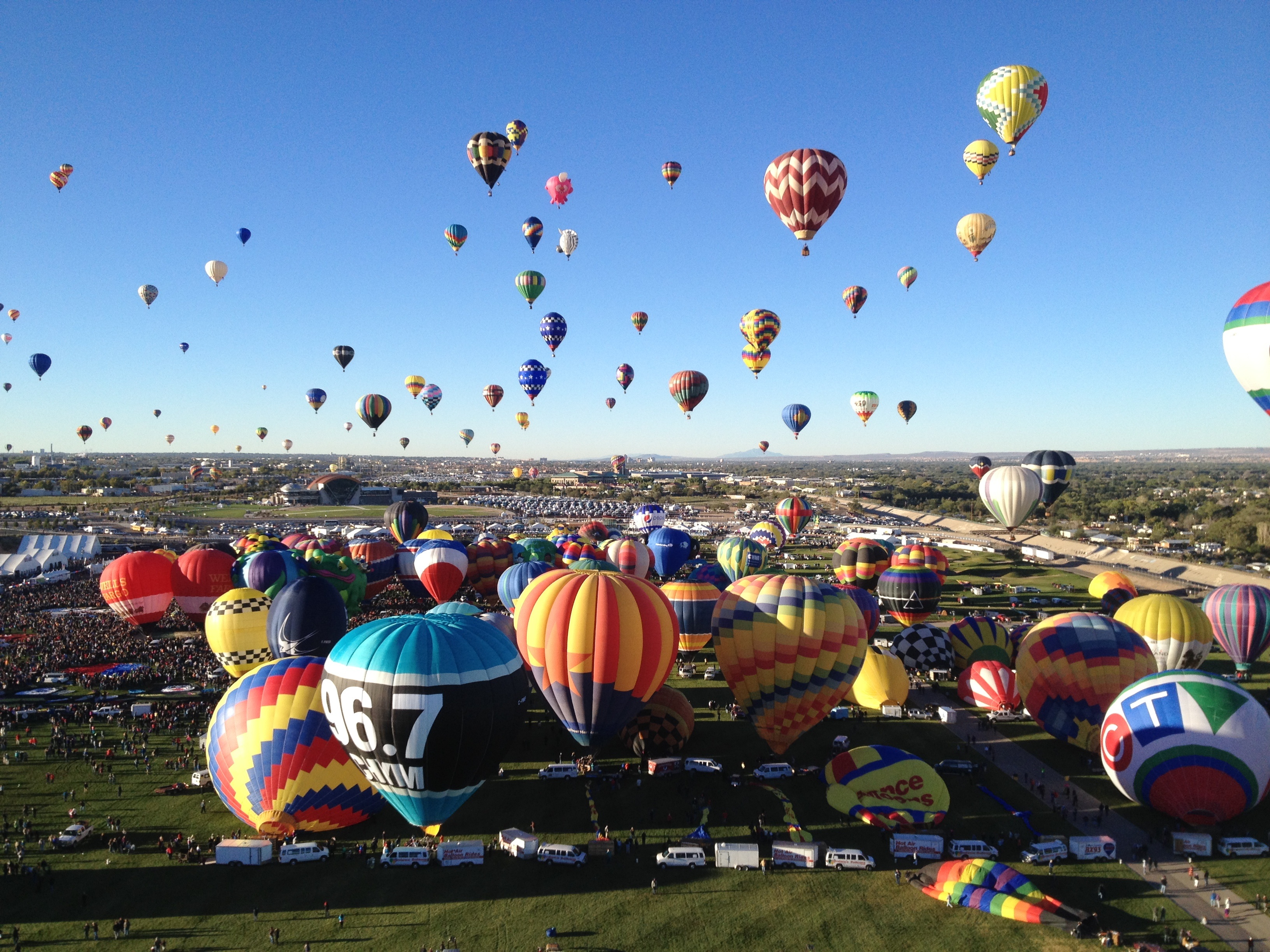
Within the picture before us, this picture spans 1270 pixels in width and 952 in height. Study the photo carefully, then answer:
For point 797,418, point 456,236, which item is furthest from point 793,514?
point 456,236

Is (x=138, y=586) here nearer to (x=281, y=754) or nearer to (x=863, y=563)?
(x=281, y=754)

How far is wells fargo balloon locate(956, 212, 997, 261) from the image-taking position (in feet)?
93.5

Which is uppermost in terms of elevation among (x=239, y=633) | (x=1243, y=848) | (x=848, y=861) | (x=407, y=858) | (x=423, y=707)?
(x=423, y=707)

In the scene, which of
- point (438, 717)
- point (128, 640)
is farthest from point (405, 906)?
point (128, 640)

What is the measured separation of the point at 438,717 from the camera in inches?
400

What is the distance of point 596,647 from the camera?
42.2 feet

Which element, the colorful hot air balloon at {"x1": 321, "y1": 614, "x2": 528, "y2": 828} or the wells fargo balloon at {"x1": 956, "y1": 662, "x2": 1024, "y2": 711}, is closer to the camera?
the colorful hot air balloon at {"x1": 321, "y1": 614, "x2": 528, "y2": 828}

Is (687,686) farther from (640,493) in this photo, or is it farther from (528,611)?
(640,493)

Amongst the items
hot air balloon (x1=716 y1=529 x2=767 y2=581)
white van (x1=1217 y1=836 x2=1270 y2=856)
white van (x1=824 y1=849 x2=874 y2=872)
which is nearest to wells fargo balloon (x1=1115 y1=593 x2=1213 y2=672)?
white van (x1=1217 y1=836 x2=1270 y2=856)

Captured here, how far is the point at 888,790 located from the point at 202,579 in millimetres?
22172

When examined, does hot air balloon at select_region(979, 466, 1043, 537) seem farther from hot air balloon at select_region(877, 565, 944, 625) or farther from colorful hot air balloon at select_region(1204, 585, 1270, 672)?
colorful hot air balloon at select_region(1204, 585, 1270, 672)

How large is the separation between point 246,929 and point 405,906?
2.19 metres

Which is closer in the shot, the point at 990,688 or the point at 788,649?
the point at 788,649

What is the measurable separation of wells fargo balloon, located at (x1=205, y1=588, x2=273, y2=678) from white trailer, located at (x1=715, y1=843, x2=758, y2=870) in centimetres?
1196
